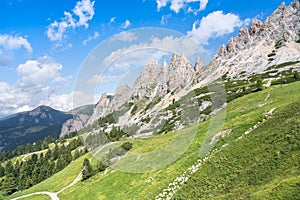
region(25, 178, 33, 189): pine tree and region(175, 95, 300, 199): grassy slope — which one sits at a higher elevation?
region(175, 95, 300, 199): grassy slope

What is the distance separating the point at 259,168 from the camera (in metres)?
23.7

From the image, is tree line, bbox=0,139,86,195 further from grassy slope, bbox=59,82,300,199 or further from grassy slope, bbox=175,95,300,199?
grassy slope, bbox=175,95,300,199

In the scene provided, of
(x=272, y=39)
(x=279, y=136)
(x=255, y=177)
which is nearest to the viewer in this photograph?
(x=255, y=177)

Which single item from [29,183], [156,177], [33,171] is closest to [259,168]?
[156,177]

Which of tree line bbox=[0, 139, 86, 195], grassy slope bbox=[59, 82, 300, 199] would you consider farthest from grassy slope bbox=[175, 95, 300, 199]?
tree line bbox=[0, 139, 86, 195]

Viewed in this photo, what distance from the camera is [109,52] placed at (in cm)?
3588

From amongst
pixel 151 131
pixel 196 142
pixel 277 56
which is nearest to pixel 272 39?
pixel 277 56

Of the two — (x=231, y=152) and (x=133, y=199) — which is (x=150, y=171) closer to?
(x=133, y=199)

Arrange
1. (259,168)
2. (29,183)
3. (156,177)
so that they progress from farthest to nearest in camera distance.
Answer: (29,183), (156,177), (259,168)

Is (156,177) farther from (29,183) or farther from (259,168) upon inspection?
(29,183)

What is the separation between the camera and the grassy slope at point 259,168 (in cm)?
1988

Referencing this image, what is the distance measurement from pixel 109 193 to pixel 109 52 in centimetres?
2377

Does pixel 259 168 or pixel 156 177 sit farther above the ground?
pixel 259 168

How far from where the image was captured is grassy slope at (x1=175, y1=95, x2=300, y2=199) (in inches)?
782
